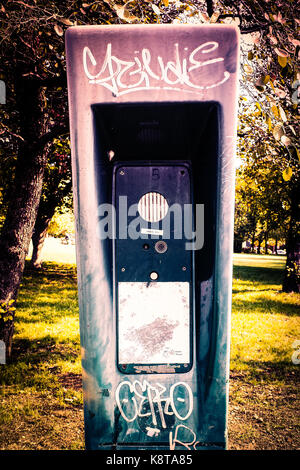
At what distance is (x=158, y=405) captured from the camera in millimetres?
2021

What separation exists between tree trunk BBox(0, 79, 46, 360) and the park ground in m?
0.73

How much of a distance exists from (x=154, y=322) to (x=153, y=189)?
78 centimetres

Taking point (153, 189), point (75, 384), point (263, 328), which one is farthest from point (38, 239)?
point (153, 189)

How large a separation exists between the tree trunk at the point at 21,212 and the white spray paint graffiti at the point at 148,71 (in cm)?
245

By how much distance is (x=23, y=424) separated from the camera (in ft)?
10.2

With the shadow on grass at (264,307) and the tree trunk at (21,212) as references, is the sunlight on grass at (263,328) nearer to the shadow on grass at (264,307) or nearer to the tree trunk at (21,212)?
the shadow on grass at (264,307)

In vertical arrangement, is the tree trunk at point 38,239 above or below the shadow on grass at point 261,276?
above

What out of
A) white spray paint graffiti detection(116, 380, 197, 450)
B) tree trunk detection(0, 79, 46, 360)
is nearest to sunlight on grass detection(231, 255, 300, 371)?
white spray paint graffiti detection(116, 380, 197, 450)

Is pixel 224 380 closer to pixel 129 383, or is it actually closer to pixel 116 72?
pixel 129 383

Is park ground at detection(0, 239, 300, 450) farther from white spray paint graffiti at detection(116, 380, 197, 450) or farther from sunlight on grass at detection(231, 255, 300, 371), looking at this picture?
white spray paint graffiti at detection(116, 380, 197, 450)

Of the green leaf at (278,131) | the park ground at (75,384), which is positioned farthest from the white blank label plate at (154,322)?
the green leaf at (278,131)

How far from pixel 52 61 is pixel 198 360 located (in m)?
3.86

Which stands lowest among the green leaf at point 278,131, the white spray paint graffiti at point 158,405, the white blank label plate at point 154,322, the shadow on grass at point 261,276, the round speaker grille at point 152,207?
the shadow on grass at point 261,276

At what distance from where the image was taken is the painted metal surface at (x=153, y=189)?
172 cm
